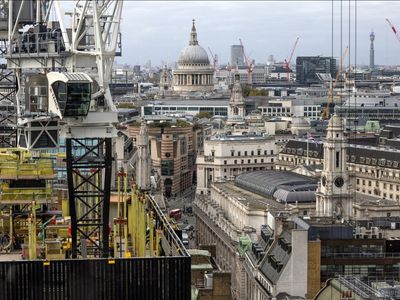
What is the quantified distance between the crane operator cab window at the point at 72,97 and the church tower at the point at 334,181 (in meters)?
42.2

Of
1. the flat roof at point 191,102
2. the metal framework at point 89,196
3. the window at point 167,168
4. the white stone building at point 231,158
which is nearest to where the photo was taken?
the metal framework at point 89,196

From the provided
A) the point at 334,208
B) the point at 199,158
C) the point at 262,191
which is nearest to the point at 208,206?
the point at 262,191

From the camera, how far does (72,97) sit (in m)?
34.9

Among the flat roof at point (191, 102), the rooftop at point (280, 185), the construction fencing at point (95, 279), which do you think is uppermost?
the construction fencing at point (95, 279)

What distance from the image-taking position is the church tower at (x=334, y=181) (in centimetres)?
7694

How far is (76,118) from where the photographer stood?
35.9 m

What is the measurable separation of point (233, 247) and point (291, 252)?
21751 millimetres

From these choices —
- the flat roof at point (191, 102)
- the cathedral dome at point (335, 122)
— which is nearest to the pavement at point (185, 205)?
the cathedral dome at point (335, 122)

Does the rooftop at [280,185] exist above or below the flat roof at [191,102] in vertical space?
below

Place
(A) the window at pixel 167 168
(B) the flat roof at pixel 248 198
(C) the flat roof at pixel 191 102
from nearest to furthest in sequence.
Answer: (B) the flat roof at pixel 248 198, (A) the window at pixel 167 168, (C) the flat roof at pixel 191 102

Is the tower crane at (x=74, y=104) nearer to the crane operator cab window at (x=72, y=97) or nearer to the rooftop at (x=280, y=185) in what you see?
the crane operator cab window at (x=72, y=97)

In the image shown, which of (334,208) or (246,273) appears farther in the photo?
(334,208)

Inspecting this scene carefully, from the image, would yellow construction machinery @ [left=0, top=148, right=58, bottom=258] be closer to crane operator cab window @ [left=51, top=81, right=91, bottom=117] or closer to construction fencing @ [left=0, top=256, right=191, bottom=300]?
crane operator cab window @ [left=51, top=81, right=91, bottom=117]

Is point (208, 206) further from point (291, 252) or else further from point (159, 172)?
point (291, 252)
